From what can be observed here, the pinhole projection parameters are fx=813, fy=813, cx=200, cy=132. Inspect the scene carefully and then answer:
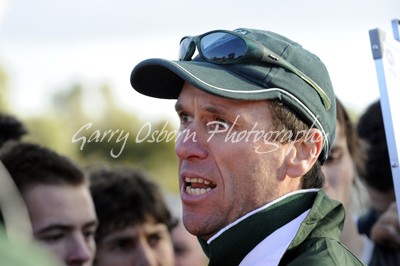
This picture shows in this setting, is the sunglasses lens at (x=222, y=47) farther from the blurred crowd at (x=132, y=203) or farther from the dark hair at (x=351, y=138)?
the dark hair at (x=351, y=138)

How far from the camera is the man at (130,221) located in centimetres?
457

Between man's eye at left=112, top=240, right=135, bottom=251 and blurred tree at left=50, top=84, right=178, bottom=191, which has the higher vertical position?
blurred tree at left=50, top=84, right=178, bottom=191

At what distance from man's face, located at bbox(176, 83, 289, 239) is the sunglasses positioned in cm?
15

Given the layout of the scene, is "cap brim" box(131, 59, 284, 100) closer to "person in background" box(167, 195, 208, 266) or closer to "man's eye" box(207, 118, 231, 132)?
"man's eye" box(207, 118, 231, 132)

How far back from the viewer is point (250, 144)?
9.06 ft

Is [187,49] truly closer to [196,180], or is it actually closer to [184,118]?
[184,118]

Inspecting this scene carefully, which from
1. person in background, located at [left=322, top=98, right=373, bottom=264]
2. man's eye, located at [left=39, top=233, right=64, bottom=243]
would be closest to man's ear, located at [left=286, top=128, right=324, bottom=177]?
person in background, located at [left=322, top=98, right=373, bottom=264]

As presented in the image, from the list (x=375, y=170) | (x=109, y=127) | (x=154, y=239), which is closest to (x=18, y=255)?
(x=154, y=239)

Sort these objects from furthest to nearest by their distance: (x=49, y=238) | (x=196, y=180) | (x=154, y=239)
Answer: (x=154, y=239)
(x=49, y=238)
(x=196, y=180)

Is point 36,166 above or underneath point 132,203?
above

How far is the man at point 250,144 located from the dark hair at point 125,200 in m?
1.83

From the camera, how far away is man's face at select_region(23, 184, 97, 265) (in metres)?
4.04

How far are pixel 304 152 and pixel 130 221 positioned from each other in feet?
6.46

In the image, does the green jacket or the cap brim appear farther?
the cap brim
